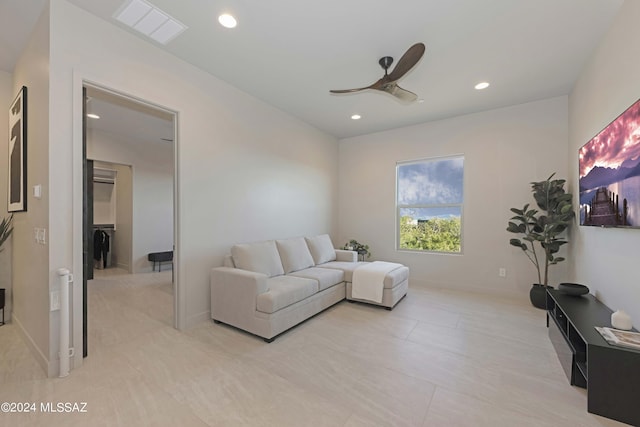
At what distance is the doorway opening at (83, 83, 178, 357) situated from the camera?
4086mm

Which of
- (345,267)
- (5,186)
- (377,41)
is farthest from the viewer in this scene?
(345,267)

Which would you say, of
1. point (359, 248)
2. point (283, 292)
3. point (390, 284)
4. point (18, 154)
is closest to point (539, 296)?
point (390, 284)

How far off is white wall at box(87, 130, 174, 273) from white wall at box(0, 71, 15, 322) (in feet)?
7.35

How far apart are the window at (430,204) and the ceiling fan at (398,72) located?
2.28 metres

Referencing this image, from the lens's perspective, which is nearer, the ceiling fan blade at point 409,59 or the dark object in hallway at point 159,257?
the ceiling fan blade at point 409,59

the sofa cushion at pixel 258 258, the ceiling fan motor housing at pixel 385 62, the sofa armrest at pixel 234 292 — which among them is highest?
the ceiling fan motor housing at pixel 385 62

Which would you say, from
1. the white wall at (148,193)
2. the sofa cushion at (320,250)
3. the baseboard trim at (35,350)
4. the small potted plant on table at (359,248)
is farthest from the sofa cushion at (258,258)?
the white wall at (148,193)

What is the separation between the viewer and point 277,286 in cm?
288

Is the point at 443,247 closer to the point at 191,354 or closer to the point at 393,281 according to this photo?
the point at 393,281

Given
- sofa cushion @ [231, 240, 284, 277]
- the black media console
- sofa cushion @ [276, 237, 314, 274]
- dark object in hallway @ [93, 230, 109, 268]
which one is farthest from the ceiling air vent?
dark object in hallway @ [93, 230, 109, 268]

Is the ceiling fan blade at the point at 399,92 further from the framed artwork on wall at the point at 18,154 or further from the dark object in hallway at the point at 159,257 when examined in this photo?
the dark object in hallway at the point at 159,257

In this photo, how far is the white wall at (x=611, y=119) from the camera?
6.42ft

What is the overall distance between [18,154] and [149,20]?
186cm

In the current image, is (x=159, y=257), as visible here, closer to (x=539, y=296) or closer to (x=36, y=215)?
(x=36, y=215)
